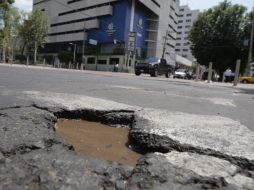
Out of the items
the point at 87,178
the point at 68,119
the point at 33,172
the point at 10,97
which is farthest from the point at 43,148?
the point at 10,97

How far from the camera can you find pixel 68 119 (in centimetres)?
326

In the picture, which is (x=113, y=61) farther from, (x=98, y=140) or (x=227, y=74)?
(x=98, y=140)

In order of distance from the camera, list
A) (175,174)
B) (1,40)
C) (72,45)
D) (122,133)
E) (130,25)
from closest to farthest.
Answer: (175,174) → (122,133) → (1,40) → (130,25) → (72,45)

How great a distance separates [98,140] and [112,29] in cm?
5358

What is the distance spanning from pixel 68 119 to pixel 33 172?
1.60 meters

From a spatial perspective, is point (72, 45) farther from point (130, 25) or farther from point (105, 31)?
point (130, 25)

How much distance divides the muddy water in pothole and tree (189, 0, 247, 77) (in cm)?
3947

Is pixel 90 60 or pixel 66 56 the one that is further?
pixel 66 56

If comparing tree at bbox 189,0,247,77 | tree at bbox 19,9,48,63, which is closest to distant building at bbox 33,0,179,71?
tree at bbox 19,9,48,63

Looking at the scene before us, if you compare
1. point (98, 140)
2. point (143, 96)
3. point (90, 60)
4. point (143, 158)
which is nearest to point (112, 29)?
point (90, 60)

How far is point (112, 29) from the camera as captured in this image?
54906mm

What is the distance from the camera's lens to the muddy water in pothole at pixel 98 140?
2213 mm

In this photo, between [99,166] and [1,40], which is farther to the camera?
[1,40]

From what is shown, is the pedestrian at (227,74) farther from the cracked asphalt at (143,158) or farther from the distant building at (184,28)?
the distant building at (184,28)
